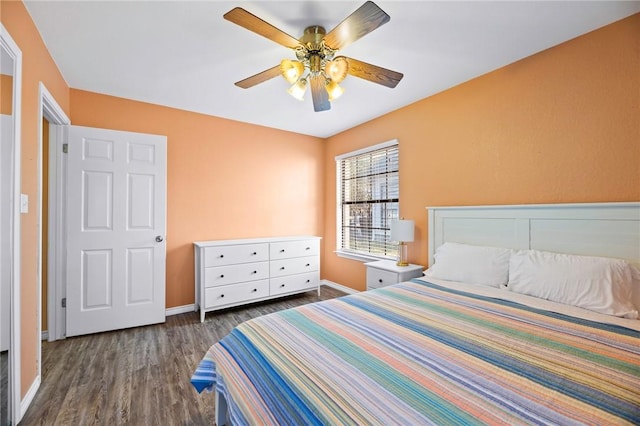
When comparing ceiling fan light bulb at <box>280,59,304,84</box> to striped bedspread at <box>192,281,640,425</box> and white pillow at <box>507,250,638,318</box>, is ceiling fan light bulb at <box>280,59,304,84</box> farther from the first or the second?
white pillow at <box>507,250,638,318</box>

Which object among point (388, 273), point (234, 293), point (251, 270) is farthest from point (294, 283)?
point (388, 273)

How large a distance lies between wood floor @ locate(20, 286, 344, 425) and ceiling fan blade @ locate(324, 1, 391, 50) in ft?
7.79

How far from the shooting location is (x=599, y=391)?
97 centimetres

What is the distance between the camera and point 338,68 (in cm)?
177

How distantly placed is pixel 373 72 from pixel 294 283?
2771 millimetres

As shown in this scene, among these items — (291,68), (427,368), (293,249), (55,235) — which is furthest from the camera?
(293,249)

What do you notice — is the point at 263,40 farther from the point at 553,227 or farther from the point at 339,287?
the point at 339,287

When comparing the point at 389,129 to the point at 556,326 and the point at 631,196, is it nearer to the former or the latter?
the point at 631,196

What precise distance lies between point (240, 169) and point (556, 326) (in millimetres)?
3486

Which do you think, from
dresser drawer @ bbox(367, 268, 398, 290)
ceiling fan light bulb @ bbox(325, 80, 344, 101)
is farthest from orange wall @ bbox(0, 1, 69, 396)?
dresser drawer @ bbox(367, 268, 398, 290)

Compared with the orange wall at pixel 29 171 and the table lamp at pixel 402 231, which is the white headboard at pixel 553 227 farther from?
the orange wall at pixel 29 171

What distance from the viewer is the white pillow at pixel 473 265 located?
217 cm

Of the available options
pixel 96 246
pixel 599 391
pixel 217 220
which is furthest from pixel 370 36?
pixel 96 246

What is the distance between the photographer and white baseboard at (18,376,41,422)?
1671 mm
